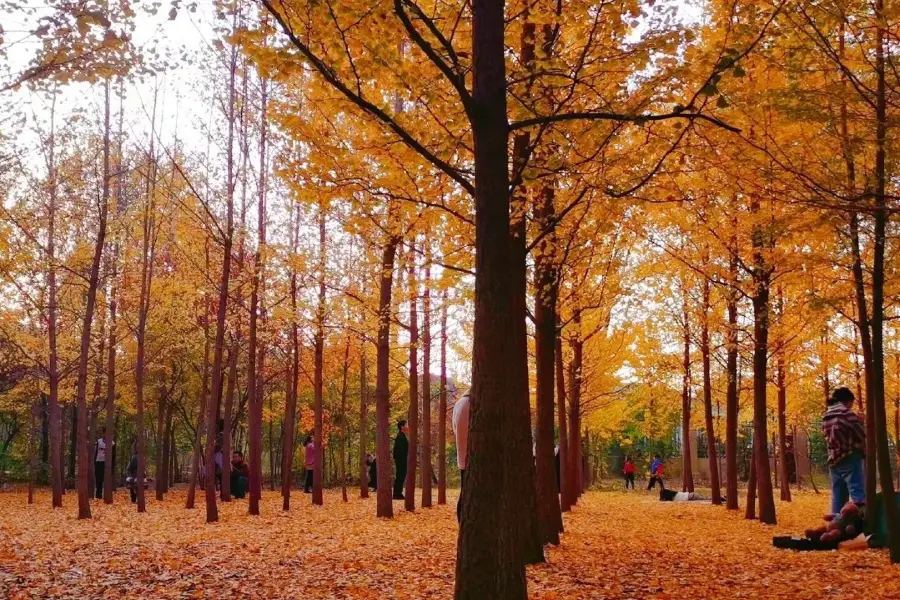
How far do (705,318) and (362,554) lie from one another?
27.9 feet

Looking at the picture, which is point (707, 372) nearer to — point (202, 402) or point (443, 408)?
point (443, 408)

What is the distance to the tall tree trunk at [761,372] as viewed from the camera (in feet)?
35.8

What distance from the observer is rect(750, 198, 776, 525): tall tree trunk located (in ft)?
35.8

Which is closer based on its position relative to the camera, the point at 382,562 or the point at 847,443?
the point at 382,562

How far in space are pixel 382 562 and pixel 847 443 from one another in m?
5.58

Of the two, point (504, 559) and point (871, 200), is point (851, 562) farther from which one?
point (504, 559)

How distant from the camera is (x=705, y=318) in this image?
13.6 meters

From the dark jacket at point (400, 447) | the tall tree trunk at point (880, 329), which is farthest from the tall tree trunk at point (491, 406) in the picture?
the dark jacket at point (400, 447)

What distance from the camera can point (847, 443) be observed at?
8438mm

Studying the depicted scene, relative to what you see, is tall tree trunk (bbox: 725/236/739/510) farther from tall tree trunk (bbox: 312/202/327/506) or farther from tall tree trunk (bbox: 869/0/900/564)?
tall tree trunk (bbox: 312/202/327/506)

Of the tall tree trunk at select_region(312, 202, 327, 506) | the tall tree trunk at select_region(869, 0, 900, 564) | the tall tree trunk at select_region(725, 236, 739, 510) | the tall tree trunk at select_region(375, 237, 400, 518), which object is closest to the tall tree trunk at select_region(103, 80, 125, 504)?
the tall tree trunk at select_region(312, 202, 327, 506)

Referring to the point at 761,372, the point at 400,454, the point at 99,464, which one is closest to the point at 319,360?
the point at 400,454

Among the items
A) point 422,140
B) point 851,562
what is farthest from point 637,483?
point 422,140

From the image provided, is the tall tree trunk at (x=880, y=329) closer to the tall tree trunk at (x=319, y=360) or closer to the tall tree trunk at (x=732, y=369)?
the tall tree trunk at (x=732, y=369)
